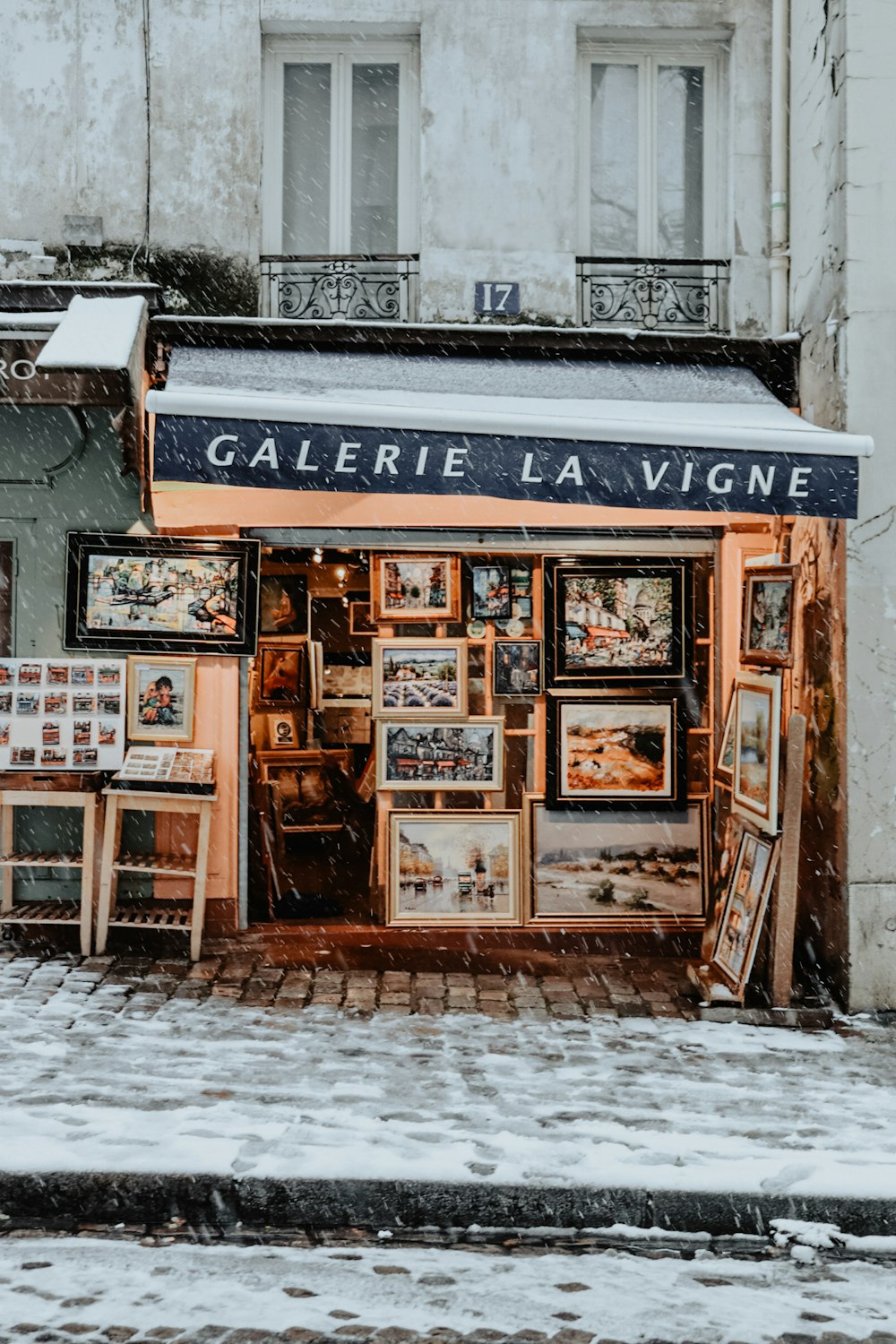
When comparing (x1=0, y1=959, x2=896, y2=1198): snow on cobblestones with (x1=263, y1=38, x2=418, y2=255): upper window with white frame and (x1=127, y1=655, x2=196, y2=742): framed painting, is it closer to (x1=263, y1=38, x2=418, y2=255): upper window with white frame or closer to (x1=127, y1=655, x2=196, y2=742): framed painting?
(x1=127, y1=655, x2=196, y2=742): framed painting

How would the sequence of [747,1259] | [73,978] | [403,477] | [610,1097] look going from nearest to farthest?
[747,1259]
[610,1097]
[403,477]
[73,978]

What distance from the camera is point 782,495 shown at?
5.84 m

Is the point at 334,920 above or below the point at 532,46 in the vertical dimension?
below

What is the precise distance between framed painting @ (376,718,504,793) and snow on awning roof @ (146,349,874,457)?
216cm

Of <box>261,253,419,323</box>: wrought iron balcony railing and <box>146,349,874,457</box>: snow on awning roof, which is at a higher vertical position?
<box>261,253,419,323</box>: wrought iron balcony railing

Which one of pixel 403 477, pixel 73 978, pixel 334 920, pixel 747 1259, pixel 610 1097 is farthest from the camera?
pixel 334 920

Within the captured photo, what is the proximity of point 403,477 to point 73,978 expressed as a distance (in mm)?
3226

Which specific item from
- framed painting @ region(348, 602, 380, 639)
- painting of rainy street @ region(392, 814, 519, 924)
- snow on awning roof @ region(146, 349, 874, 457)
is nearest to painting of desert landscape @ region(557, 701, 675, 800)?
painting of rainy street @ region(392, 814, 519, 924)

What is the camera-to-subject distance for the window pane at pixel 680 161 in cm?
Answer: 773

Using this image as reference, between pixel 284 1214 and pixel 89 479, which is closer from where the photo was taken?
pixel 284 1214

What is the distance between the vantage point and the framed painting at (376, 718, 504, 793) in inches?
304

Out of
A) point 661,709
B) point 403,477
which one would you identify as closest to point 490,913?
point 661,709

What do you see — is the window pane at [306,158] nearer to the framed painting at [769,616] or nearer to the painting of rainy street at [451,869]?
the framed painting at [769,616]

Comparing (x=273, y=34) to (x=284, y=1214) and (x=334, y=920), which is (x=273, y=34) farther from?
(x=284, y=1214)
